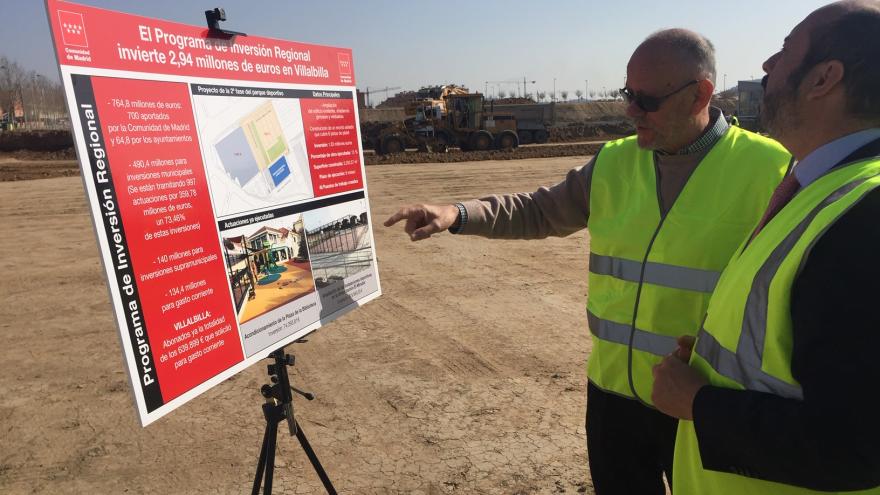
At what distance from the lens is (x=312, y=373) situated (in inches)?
188

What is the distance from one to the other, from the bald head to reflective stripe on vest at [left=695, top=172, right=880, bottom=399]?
1.04 meters

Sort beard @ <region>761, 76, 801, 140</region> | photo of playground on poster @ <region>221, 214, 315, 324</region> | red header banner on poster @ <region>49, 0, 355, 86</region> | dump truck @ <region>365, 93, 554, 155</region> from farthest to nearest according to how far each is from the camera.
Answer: dump truck @ <region>365, 93, 554, 155</region>, photo of playground on poster @ <region>221, 214, 315, 324</region>, red header banner on poster @ <region>49, 0, 355, 86</region>, beard @ <region>761, 76, 801, 140</region>

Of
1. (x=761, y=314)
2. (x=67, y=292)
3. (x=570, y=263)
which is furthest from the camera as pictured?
(x=570, y=263)

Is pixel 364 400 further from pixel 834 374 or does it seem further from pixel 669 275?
pixel 834 374

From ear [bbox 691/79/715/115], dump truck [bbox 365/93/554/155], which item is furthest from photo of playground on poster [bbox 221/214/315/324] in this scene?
dump truck [bbox 365/93/554/155]

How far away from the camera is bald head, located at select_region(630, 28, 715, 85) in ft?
6.68

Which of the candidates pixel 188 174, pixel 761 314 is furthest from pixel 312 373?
pixel 761 314

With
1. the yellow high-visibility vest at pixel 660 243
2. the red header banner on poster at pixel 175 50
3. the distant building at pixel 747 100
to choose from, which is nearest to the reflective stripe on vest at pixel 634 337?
the yellow high-visibility vest at pixel 660 243

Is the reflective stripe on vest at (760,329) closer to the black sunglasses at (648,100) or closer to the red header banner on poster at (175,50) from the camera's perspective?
the black sunglasses at (648,100)

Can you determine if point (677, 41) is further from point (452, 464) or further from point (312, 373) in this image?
point (312, 373)

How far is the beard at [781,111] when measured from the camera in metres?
1.29

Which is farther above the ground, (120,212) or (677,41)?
(677,41)

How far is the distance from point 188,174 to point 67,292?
6249 millimetres

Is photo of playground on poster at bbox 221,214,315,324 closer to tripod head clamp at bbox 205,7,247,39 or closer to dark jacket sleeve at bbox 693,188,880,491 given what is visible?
tripod head clamp at bbox 205,7,247,39
